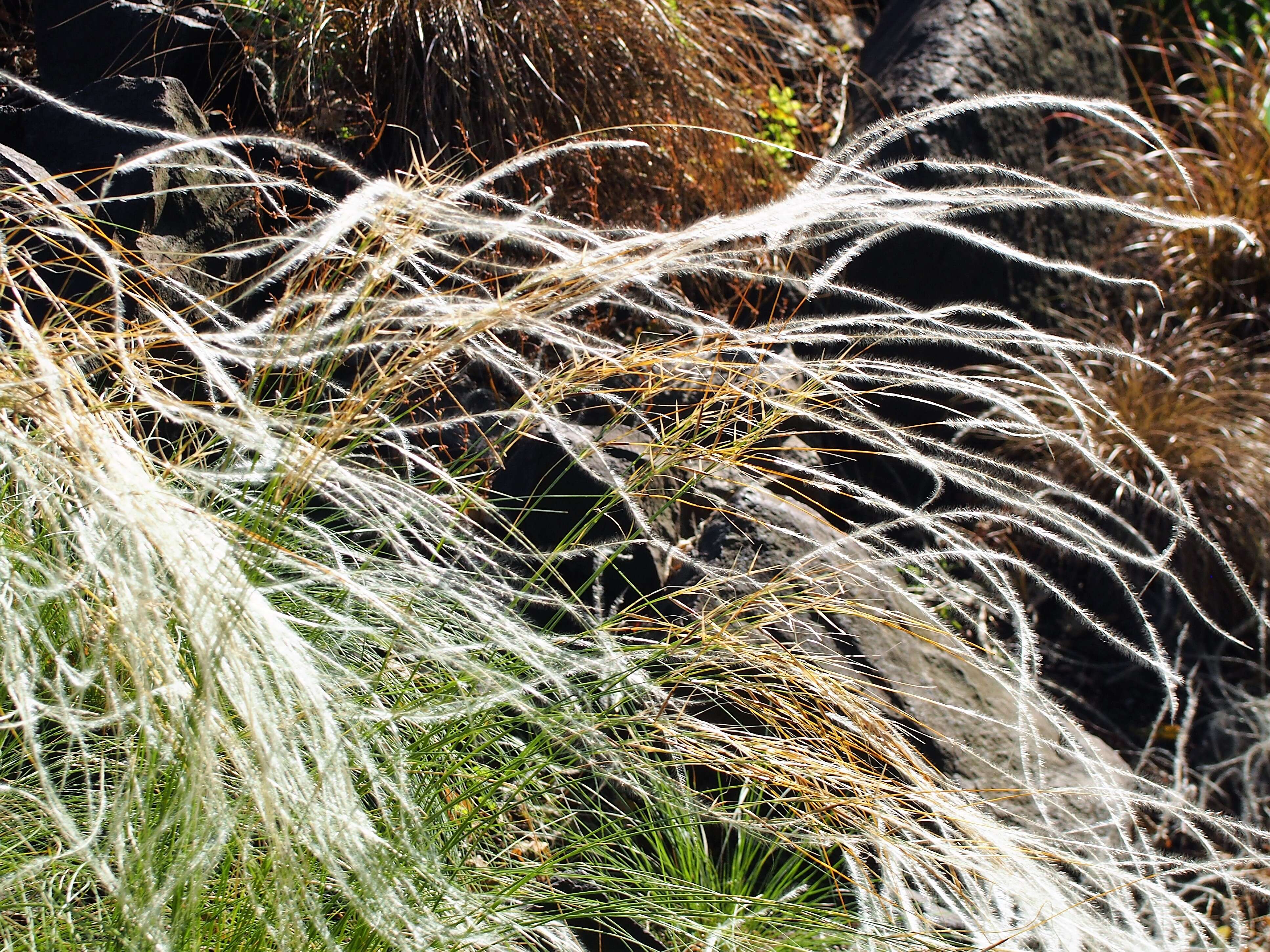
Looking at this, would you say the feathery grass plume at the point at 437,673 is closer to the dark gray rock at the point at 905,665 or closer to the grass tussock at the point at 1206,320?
the dark gray rock at the point at 905,665

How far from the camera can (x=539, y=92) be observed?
2654 millimetres

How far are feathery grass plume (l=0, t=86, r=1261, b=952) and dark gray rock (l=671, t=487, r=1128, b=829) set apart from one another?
8.6 inches

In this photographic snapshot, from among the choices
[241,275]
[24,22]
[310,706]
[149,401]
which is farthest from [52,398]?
[24,22]

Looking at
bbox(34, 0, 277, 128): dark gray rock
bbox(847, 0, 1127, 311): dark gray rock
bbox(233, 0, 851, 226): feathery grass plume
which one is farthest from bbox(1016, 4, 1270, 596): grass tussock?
bbox(34, 0, 277, 128): dark gray rock

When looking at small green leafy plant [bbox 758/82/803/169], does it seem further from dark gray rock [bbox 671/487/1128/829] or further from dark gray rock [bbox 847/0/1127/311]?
dark gray rock [bbox 671/487/1128/829]

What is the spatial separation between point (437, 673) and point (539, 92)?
1785 mm

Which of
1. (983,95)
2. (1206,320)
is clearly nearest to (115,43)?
(983,95)

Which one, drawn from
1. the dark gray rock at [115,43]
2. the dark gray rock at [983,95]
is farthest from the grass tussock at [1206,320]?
the dark gray rock at [115,43]

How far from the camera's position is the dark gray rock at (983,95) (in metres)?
3.08

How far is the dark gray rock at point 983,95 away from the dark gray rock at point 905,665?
1265 mm

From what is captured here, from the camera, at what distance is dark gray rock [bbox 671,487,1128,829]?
1814 millimetres

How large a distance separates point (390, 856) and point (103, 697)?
0.49 meters

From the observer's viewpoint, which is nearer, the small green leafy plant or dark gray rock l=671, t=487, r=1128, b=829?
dark gray rock l=671, t=487, r=1128, b=829

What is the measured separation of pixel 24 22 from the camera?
272cm
